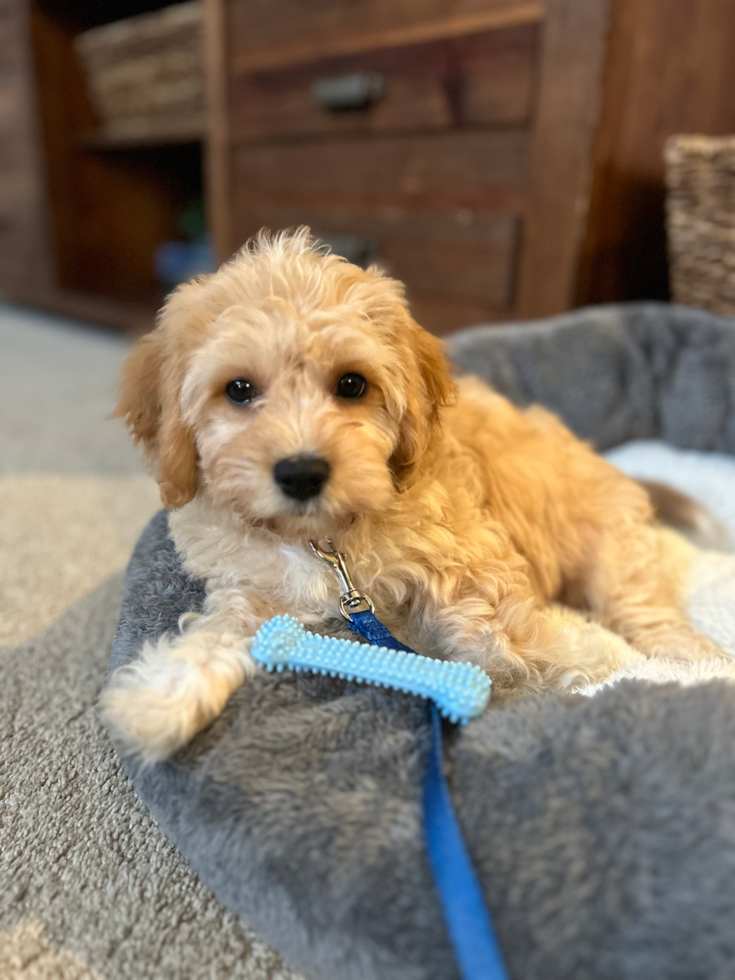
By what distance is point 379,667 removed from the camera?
0.94 meters

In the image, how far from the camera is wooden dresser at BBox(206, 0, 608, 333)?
86.6 inches

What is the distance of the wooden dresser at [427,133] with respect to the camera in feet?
7.22

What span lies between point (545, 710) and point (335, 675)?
0.29 metres

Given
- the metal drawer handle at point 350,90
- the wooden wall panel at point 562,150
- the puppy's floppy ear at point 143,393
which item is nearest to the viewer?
the puppy's floppy ear at point 143,393

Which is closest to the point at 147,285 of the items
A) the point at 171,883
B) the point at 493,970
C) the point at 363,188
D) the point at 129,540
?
the point at 363,188

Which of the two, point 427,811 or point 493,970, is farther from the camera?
point 427,811

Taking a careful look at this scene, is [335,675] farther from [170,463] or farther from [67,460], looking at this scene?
[67,460]

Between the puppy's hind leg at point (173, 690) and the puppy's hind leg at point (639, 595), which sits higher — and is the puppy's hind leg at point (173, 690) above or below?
above

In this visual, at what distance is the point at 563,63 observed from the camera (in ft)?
6.95

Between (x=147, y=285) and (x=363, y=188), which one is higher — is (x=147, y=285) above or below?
below

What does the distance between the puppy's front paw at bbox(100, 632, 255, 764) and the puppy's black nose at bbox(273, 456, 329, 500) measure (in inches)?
9.9

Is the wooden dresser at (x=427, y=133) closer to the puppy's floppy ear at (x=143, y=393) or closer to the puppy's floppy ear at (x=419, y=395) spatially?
the puppy's floppy ear at (x=419, y=395)

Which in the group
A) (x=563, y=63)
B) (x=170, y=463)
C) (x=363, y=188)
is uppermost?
(x=563, y=63)

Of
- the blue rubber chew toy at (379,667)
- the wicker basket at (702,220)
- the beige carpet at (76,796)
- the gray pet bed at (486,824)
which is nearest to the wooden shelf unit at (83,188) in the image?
Result: the beige carpet at (76,796)
